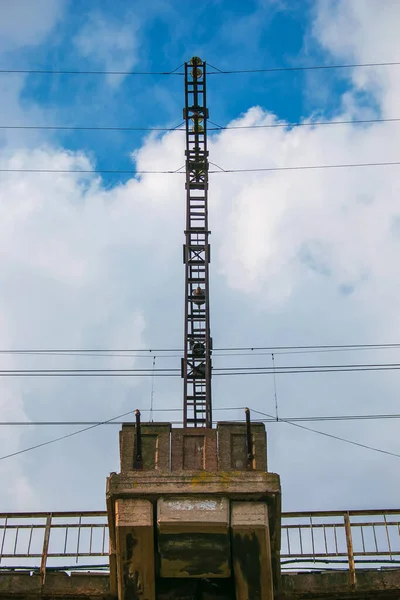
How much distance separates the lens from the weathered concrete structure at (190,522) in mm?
13578

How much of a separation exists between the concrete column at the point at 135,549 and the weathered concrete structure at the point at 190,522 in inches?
0.6

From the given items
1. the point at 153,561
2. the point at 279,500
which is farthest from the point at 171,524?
the point at 279,500

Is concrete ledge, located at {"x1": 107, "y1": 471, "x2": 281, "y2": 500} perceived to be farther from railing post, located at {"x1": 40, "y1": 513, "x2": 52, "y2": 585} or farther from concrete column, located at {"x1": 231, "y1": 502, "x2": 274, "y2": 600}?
railing post, located at {"x1": 40, "y1": 513, "x2": 52, "y2": 585}

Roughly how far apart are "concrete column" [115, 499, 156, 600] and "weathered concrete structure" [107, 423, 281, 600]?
0.05 feet

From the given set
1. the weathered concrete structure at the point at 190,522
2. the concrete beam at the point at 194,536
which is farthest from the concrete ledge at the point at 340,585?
the concrete beam at the point at 194,536

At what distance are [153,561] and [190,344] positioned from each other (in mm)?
10638

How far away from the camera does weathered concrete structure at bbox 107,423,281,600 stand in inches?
535

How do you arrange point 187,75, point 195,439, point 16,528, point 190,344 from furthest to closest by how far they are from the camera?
point 187,75 < point 190,344 < point 16,528 < point 195,439

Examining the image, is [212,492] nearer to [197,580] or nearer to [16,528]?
[197,580]

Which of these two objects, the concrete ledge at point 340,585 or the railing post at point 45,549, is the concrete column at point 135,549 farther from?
the concrete ledge at point 340,585

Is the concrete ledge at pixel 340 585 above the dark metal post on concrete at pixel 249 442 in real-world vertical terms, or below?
below

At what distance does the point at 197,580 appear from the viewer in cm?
1434

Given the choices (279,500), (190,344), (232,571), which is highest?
(190,344)

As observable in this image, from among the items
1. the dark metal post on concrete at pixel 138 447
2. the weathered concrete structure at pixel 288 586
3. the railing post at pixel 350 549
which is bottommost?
the weathered concrete structure at pixel 288 586
